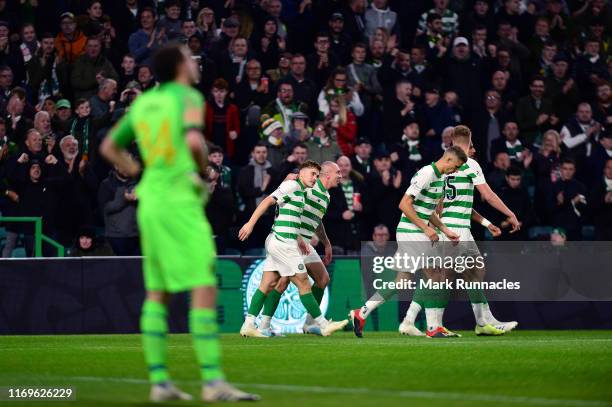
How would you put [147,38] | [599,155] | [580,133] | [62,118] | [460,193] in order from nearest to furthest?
[460,193] < [62,118] < [147,38] < [599,155] < [580,133]

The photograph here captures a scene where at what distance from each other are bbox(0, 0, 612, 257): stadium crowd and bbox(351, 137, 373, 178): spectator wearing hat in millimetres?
26

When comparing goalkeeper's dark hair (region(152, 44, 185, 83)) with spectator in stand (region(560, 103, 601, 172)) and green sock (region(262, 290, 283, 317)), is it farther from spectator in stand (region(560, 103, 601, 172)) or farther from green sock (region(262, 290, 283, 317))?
spectator in stand (region(560, 103, 601, 172))

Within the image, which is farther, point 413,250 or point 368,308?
point 368,308

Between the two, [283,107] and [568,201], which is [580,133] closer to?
[568,201]

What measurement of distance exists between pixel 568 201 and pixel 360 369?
10667mm

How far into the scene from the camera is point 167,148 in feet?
25.9

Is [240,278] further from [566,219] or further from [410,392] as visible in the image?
[410,392]

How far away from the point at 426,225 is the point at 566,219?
5973mm

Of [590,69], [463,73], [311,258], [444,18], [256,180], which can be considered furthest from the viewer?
[590,69]

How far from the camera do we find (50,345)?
568 inches

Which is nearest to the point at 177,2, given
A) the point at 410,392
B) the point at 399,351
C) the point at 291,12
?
the point at 291,12

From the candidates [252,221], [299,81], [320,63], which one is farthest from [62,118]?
[252,221]

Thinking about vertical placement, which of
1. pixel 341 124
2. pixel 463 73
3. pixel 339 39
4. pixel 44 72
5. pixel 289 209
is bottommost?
pixel 289 209

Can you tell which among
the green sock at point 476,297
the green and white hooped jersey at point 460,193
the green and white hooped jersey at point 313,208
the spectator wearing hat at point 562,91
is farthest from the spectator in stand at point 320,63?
the green sock at point 476,297
